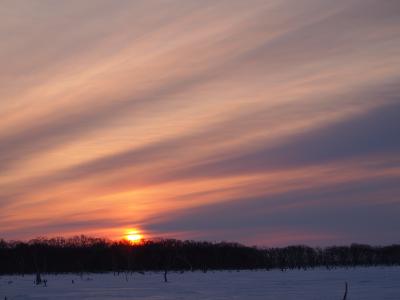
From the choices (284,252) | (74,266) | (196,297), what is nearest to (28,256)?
(74,266)

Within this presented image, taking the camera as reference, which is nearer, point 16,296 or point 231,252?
point 16,296

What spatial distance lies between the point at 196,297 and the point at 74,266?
95.7 m

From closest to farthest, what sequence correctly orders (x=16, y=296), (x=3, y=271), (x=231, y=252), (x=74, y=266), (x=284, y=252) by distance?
1. (x=16, y=296)
2. (x=3, y=271)
3. (x=74, y=266)
4. (x=231, y=252)
5. (x=284, y=252)

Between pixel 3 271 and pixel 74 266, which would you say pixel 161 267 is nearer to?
pixel 74 266

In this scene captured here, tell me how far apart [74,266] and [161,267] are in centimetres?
1765

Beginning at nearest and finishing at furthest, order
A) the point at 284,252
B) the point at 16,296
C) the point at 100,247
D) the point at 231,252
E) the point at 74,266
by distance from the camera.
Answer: the point at 16,296 → the point at 74,266 → the point at 100,247 → the point at 231,252 → the point at 284,252

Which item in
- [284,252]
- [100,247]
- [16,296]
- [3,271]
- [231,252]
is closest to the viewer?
[16,296]

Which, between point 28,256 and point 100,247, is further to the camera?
point 100,247

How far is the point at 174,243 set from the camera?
173000mm

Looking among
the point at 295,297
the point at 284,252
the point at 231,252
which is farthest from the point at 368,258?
the point at 295,297

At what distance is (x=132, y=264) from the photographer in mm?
131750

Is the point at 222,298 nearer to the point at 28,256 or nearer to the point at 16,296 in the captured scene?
the point at 16,296

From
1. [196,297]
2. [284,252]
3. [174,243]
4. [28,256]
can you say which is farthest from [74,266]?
[196,297]

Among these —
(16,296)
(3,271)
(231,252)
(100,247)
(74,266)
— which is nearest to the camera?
(16,296)
